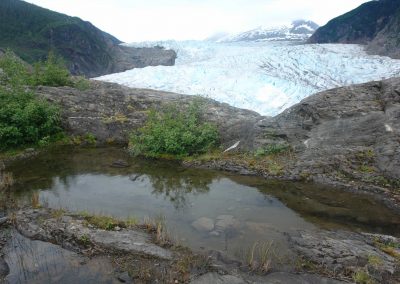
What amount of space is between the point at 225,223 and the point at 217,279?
2607 mm

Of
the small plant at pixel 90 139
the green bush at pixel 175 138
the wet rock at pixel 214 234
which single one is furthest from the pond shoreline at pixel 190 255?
the small plant at pixel 90 139

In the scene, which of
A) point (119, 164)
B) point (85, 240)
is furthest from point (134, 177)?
point (85, 240)

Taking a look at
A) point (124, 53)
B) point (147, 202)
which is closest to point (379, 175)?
point (147, 202)

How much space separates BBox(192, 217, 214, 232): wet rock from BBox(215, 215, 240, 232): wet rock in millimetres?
161

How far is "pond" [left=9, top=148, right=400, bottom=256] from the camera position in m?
9.25

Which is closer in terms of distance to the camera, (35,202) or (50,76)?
(35,202)

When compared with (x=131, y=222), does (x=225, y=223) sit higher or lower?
lower

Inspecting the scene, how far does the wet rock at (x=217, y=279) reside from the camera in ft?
22.6

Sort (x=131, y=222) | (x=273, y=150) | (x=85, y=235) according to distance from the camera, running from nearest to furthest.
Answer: (x=85, y=235), (x=131, y=222), (x=273, y=150)

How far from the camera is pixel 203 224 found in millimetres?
9477

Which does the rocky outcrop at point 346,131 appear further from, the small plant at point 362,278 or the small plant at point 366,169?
the small plant at point 362,278

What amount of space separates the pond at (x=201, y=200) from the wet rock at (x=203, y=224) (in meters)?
0.03

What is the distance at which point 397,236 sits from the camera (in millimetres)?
9008

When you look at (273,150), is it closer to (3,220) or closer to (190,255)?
(190,255)
